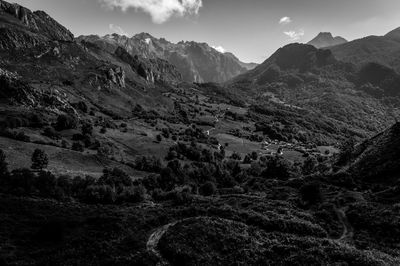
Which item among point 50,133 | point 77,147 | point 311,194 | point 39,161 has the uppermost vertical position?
point 50,133

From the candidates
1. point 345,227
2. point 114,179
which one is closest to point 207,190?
point 114,179

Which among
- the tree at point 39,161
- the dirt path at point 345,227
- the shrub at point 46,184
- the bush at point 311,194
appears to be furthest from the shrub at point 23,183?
the dirt path at point 345,227

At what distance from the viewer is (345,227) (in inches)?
3068

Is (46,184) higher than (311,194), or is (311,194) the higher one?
Result: (311,194)

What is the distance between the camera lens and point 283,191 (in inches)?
4692

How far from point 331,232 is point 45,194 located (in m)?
78.0

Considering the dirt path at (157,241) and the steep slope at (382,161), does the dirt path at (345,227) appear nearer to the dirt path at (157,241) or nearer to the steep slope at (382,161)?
the dirt path at (157,241)

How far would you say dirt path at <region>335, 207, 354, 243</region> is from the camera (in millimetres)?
70250

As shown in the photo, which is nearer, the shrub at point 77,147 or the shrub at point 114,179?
the shrub at point 114,179

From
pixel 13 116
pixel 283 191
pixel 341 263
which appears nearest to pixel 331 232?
pixel 341 263

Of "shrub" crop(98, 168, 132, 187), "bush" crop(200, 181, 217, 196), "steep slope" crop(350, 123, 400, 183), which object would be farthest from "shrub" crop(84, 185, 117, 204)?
"steep slope" crop(350, 123, 400, 183)

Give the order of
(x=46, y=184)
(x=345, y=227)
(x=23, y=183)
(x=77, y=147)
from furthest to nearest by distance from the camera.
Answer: (x=77, y=147) → (x=46, y=184) → (x=23, y=183) → (x=345, y=227)

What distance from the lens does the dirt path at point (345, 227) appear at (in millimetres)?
70250

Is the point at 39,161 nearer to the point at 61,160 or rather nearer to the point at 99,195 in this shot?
the point at 61,160
